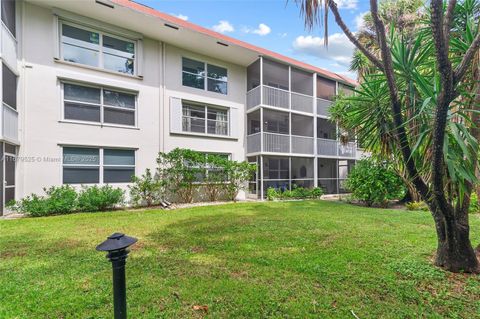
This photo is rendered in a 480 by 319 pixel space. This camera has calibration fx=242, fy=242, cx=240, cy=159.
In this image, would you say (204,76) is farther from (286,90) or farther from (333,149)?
(333,149)

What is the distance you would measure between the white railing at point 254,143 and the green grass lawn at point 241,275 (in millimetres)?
7838

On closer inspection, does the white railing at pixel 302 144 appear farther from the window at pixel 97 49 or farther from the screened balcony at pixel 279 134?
the window at pixel 97 49

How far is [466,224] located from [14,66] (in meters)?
14.0

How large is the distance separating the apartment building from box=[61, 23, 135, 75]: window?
0.04m

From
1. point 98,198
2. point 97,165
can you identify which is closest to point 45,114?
point 97,165

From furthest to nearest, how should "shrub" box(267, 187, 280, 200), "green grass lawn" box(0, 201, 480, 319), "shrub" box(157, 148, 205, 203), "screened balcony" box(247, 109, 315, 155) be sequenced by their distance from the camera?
"screened balcony" box(247, 109, 315, 155) < "shrub" box(267, 187, 280, 200) < "shrub" box(157, 148, 205, 203) < "green grass lawn" box(0, 201, 480, 319)

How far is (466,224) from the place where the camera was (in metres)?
3.84

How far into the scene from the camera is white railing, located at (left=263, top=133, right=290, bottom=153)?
46.3ft

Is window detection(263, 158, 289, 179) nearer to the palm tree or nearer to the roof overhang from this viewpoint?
the roof overhang

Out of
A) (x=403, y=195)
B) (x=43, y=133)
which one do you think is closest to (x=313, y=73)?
(x=403, y=195)

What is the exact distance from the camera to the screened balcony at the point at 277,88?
14.5m

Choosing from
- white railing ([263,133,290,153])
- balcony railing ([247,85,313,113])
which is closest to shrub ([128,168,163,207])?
white railing ([263,133,290,153])

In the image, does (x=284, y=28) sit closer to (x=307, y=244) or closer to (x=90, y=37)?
(x=307, y=244)

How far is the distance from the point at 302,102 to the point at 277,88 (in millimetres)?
2129
